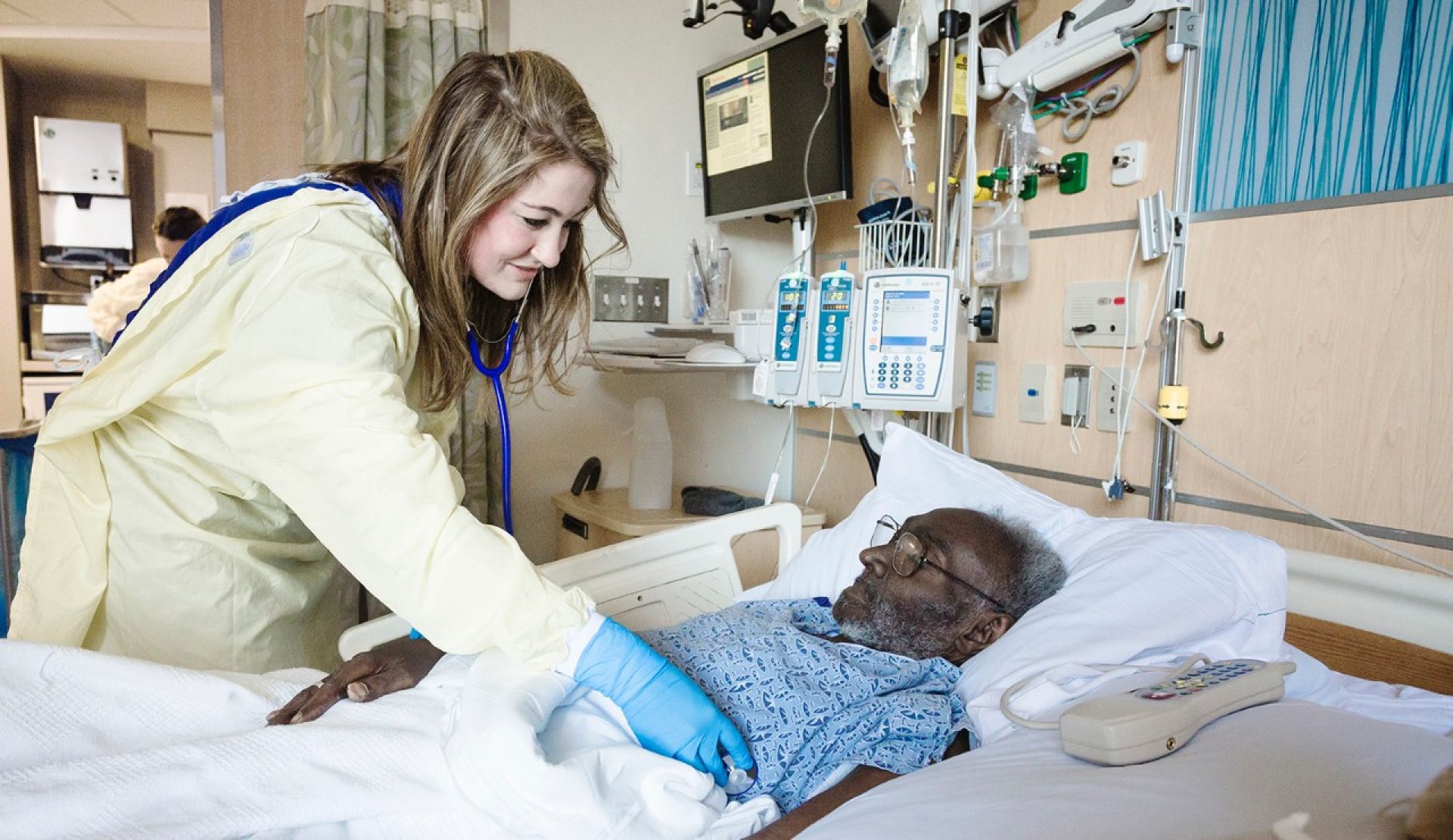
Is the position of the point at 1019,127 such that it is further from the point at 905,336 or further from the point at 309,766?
the point at 309,766

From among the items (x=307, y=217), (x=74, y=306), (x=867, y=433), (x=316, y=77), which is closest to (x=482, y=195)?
(x=307, y=217)

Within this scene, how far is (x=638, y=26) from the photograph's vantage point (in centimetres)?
284

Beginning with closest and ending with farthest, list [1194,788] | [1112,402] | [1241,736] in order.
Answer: [1194,788]
[1241,736]
[1112,402]

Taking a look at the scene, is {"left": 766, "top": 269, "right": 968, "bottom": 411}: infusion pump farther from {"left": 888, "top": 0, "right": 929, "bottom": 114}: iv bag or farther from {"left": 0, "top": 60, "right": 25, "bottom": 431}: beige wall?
{"left": 0, "top": 60, "right": 25, "bottom": 431}: beige wall

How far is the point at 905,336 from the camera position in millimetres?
1892

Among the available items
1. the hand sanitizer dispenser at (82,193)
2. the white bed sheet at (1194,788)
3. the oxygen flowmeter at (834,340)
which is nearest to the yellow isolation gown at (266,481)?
the white bed sheet at (1194,788)

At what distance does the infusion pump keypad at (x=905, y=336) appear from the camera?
1.86 m

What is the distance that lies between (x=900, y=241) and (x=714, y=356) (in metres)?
0.57

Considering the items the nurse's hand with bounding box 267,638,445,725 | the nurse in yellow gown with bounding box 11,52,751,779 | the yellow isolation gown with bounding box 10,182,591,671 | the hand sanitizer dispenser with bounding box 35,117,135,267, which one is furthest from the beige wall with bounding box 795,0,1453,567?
the hand sanitizer dispenser with bounding box 35,117,135,267

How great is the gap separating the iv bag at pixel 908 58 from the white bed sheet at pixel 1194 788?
58.0 inches

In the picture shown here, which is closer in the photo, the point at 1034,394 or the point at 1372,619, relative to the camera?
the point at 1372,619

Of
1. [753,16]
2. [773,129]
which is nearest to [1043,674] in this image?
[773,129]

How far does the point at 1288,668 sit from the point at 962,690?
1.29 ft

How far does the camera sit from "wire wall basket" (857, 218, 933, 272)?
2.21m
